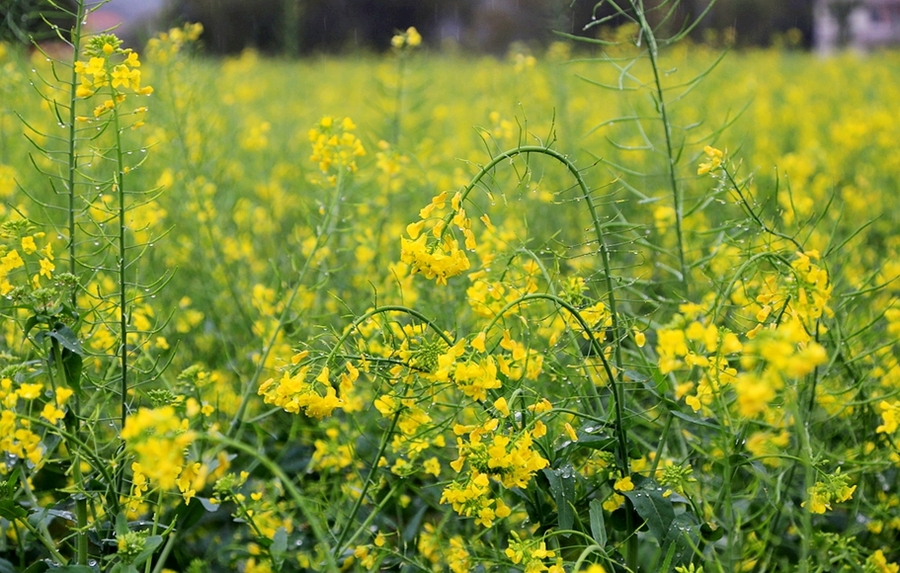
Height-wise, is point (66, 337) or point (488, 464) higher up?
point (66, 337)

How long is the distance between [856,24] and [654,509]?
1692 centimetres

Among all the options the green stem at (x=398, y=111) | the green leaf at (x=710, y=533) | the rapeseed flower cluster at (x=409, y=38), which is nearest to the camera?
the green leaf at (x=710, y=533)

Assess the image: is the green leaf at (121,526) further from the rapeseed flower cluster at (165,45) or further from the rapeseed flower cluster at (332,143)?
the rapeseed flower cluster at (165,45)

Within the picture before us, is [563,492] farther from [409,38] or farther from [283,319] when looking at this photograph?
[409,38]

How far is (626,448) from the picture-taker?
4.90 feet

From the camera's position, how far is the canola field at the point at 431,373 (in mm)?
1335

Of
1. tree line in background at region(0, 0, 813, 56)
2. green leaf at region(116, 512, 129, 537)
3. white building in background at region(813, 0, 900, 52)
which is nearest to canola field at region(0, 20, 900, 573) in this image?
green leaf at region(116, 512, 129, 537)

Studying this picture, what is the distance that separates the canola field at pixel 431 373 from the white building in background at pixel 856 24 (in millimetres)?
12262

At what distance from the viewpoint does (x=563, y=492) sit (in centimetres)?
138

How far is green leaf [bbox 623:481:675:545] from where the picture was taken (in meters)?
1.39

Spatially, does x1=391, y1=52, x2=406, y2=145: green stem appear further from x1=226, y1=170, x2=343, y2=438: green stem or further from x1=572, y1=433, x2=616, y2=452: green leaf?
x1=572, y1=433, x2=616, y2=452: green leaf

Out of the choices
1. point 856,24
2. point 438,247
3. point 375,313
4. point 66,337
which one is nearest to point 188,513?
point 66,337

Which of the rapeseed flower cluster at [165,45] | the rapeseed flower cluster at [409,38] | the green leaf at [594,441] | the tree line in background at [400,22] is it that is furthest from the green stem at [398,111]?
the tree line in background at [400,22]

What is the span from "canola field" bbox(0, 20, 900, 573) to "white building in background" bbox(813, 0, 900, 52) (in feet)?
40.2
